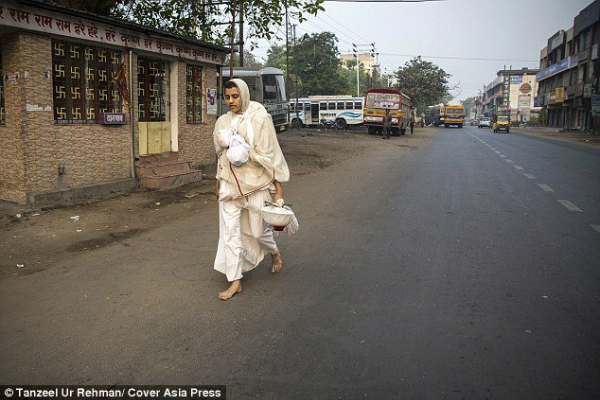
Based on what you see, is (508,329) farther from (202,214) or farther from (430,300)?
(202,214)

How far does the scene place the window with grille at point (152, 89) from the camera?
11.1 meters

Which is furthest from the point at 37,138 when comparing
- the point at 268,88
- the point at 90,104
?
the point at 268,88

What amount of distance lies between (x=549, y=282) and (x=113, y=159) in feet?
26.6

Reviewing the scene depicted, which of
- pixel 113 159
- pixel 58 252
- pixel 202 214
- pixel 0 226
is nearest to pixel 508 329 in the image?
pixel 58 252

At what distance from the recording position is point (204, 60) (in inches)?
498

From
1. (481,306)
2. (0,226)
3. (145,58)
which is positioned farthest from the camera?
(145,58)

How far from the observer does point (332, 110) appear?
138ft

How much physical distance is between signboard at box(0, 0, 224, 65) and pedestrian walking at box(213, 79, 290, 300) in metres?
5.20

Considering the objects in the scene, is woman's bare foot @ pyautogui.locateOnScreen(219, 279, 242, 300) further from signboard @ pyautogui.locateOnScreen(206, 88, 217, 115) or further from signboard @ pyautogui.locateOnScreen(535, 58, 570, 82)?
signboard @ pyautogui.locateOnScreen(535, 58, 570, 82)

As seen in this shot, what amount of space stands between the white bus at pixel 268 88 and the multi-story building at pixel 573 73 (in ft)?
101

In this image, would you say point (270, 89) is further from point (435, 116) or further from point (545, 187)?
point (435, 116)

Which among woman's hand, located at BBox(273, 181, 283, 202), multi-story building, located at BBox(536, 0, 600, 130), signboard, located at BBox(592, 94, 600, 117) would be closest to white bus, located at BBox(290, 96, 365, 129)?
signboard, located at BBox(592, 94, 600, 117)

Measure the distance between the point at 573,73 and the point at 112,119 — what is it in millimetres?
57246

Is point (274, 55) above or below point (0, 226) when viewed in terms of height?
above
